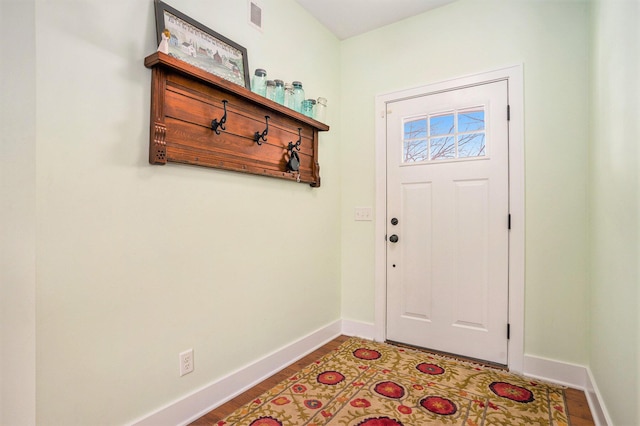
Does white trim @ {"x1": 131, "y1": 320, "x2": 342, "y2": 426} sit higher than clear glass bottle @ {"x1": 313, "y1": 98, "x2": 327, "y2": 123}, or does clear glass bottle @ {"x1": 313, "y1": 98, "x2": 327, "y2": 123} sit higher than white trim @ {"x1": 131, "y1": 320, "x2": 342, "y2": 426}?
clear glass bottle @ {"x1": 313, "y1": 98, "x2": 327, "y2": 123}

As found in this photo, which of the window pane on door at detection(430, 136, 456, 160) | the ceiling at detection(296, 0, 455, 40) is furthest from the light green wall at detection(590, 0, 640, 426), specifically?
→ the ceiling at detection(296, 0, 455, 40)

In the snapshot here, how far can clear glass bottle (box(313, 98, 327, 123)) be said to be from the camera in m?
2.61

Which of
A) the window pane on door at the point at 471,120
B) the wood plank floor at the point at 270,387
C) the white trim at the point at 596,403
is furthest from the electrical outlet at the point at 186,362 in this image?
the window pane on door at the point at 471,120

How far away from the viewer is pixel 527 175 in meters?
2.23

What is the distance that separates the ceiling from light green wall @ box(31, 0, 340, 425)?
2.15 feet

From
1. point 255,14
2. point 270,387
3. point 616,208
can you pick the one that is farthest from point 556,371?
point 255,14

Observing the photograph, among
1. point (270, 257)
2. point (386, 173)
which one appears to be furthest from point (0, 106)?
point (386, 173)

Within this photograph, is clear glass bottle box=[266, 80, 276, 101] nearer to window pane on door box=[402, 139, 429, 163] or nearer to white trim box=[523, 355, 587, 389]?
window pane on door box=[402, 139, 429, 163]

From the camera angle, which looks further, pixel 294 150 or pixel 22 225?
pixel 294 150

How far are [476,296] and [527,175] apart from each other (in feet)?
2.98

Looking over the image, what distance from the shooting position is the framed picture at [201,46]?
1596 millimetres

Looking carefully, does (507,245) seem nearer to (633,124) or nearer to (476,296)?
(476,296)

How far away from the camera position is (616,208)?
1429 mm

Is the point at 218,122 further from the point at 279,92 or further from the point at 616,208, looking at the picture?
the point at 616,208
